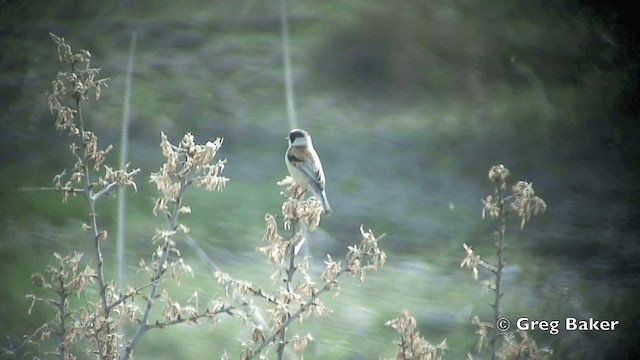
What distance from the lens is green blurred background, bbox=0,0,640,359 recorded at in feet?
8.17

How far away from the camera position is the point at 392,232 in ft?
8.23

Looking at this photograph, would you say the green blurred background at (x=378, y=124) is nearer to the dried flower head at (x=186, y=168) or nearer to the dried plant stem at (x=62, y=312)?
the dried plant stem at (x=62, y=312)

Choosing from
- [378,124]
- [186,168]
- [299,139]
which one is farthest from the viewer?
[378,124]

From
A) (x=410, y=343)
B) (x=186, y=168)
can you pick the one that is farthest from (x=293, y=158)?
(x=410, y=343)

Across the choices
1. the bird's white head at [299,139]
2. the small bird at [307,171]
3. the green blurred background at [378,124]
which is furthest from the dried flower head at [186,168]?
the green blurred background at [378,124]

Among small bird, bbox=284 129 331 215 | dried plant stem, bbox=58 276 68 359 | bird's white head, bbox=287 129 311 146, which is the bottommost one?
dried plant stem, bbox=58 276 68 359

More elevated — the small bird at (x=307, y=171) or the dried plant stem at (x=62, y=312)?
the small bird at (x=307, y=171)

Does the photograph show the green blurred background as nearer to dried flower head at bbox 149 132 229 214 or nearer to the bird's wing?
the bird's wing


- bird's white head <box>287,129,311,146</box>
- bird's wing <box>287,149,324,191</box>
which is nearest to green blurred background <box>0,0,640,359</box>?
bird's white head <box>287,129,311,146</box>

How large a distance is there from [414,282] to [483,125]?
558 mm

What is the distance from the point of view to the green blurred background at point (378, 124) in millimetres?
2490

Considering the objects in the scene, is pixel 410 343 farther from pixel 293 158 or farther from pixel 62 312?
pixel 62 312

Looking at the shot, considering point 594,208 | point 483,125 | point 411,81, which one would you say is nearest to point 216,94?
point 411,81

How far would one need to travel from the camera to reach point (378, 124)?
8.46ft
